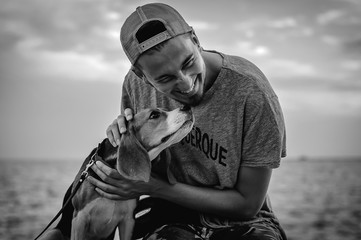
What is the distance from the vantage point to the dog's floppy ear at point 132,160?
112 inches

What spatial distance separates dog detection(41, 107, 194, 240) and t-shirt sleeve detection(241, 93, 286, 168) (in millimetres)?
420

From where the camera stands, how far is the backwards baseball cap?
2.47 metres

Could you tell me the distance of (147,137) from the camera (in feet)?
10.5

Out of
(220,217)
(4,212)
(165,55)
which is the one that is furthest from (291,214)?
(165,55)

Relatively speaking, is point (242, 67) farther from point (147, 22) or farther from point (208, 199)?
point (208, 199)

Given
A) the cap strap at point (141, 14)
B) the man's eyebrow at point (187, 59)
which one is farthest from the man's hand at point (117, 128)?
the cap strap at point (141, 14)

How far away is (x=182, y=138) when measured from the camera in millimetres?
3027

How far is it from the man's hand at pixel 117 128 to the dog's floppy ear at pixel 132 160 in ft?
0.18

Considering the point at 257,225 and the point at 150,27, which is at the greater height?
the point at 150,27

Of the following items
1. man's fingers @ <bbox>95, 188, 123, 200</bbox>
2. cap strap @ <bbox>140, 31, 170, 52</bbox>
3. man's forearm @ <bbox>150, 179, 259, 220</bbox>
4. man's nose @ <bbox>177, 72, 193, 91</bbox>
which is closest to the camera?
cap strap @ <bbox>140, 31, 170, 52</bbox>

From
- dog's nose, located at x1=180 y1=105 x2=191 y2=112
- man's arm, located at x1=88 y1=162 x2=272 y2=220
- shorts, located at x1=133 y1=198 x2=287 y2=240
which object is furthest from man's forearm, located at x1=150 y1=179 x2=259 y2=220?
dog's nose, located at x1=180 y1=105 x2=191 y2=112

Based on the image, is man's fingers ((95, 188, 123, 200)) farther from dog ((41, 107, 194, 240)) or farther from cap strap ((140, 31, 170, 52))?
cap strap ((140, 31, 170, 52))

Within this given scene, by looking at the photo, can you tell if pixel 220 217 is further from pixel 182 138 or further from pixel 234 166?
pixel 182 138

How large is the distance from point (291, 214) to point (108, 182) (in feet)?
35.0
